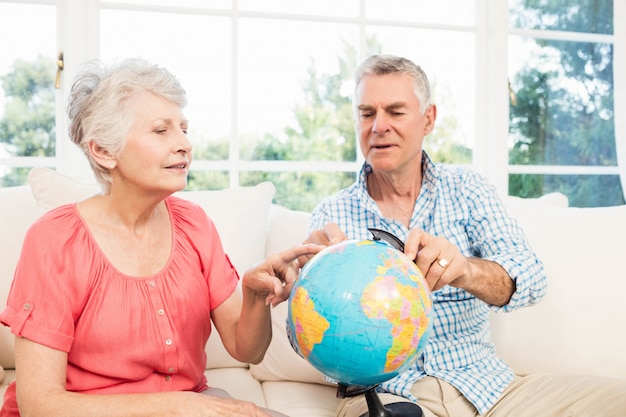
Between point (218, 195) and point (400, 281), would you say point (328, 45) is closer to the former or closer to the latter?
point (218, 195)

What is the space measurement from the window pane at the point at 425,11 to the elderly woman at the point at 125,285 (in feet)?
6.81

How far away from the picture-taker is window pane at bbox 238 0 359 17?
3258 mm

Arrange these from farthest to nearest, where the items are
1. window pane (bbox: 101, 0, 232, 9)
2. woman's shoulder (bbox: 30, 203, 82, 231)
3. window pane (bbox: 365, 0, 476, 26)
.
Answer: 1. window pane (bbox: 365, 0, 476, 26)
2. window pane (bbox: 101, 0, 232, 9)
3. woman's shoulder (bbox: 30, 203, 82, 231)

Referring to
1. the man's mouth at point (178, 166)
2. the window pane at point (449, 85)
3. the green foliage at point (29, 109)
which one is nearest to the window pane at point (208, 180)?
the green foliage at point (29, 109)

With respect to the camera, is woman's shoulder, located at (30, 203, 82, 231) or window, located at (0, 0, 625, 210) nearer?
woman's shoulder, located at (30, 203, 82, 231)

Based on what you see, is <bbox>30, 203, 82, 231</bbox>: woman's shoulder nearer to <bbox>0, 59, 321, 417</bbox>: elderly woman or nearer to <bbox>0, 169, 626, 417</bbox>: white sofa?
<bbox>0, 59, 321, 417</bbox>: elderly woman

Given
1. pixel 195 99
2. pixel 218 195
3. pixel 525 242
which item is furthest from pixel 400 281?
pixel 195 99

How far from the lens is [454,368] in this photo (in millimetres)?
1912

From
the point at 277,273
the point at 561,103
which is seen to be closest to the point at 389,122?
the point at 277,273

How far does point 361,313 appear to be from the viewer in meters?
1.23

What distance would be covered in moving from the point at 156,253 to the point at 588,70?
10.0 feet

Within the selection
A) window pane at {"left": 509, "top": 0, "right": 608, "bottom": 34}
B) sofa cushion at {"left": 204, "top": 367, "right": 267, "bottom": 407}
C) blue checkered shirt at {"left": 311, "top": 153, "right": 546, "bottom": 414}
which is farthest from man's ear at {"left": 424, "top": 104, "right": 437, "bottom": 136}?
window pane at {"left": 509, "top": 0, "right": 608, "bottom": 34}

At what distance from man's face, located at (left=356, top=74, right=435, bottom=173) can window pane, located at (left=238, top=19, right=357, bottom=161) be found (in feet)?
4.07

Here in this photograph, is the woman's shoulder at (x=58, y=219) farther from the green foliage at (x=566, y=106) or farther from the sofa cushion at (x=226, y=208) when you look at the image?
the green foliage at (x=566, y=106)
